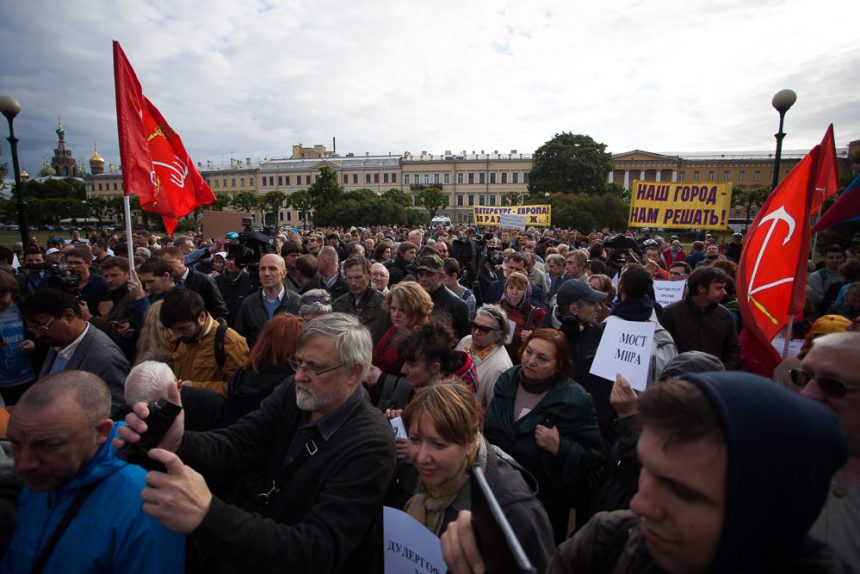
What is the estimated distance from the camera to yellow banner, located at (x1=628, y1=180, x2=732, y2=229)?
9.87 meters

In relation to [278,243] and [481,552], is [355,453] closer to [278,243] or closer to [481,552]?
[481,552]

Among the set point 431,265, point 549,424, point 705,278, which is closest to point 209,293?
point 431,265

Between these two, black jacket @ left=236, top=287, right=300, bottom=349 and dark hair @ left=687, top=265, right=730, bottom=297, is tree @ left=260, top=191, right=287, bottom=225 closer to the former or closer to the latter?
black jacket @ left=236, top=287, right=300, bottom=349

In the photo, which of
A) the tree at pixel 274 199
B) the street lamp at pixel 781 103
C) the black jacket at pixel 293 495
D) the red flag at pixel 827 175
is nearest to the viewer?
the black jacket at pixel 293 495

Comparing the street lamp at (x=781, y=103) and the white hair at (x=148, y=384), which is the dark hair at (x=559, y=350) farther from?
the street lamp at (x=781, y=103)

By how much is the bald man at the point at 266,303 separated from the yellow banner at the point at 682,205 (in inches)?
354

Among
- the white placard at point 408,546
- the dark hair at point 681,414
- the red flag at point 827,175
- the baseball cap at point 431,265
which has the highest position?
the red flag at point 827,175

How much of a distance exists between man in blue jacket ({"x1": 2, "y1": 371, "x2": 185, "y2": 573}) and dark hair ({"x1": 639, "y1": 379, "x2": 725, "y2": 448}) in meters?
1.64

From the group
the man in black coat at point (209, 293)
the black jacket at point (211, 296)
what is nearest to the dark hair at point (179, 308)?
the man in black coat at point (209, 293)

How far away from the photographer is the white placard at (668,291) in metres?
5.79

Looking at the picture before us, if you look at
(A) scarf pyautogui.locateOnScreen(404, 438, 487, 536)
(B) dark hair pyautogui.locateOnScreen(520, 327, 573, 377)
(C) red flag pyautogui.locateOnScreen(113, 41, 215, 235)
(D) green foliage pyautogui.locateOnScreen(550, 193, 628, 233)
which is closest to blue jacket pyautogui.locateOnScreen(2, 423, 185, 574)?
(A) scarf pyautogui.locateOnScreen(404, 438, 487, 536)

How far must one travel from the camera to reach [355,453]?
1802 mm

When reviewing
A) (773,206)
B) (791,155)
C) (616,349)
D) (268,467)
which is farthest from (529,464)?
(791,155)

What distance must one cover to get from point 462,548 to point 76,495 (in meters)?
1.39
